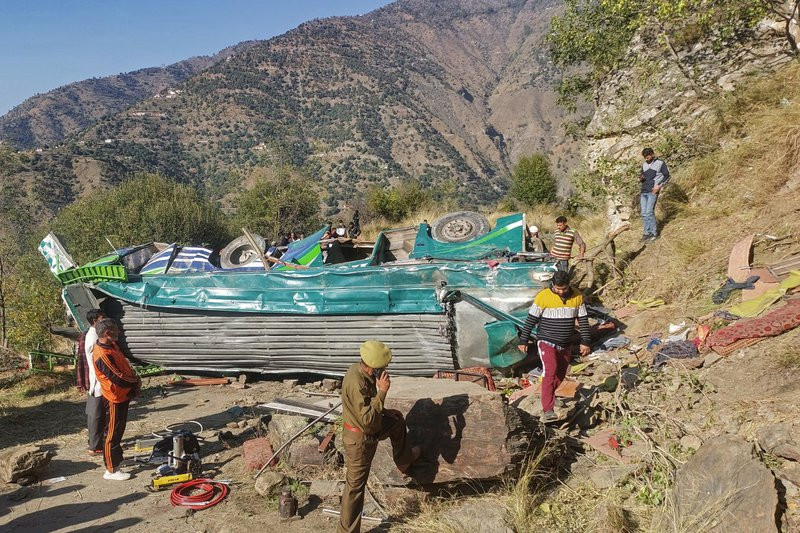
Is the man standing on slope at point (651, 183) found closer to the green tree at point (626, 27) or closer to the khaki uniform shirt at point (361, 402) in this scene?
the green tree at point (626, 27)

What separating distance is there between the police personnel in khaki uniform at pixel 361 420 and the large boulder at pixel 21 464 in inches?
127

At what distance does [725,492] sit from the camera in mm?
3396

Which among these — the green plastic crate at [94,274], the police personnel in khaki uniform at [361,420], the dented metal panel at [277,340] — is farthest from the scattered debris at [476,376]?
the green plastic crate at [94,274]

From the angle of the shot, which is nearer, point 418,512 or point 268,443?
point 418,512

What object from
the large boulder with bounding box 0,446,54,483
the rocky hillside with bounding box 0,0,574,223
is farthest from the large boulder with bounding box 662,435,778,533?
the rocky hillside with bounding box 0,0,574,223

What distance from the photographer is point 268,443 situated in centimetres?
542

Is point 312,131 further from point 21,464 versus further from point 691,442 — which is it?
point 691,442

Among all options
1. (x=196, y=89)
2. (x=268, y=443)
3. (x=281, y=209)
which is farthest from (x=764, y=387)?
(x=196, y=89)

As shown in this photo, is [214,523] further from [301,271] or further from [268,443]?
→ [301,271]

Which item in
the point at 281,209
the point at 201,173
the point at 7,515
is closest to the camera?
the point at 7,515

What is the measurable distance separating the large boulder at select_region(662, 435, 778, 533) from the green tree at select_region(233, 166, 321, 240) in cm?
2916

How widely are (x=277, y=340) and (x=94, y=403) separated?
304cm

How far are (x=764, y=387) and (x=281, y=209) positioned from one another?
30.6 metres

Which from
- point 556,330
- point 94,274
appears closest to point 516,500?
point 556,330
